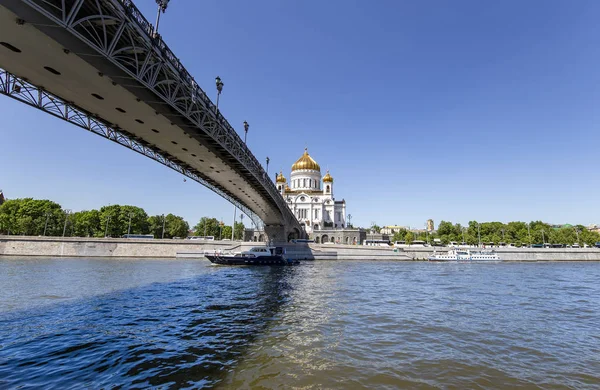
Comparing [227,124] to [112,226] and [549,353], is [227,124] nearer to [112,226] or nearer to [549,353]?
[549,353]

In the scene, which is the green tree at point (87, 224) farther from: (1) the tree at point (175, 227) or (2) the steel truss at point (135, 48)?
(2) the steel truss at point (135, 48)

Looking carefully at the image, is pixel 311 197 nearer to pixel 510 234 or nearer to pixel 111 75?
pixel 510 234

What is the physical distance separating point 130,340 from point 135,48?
1041 cm

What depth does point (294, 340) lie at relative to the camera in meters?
9.95

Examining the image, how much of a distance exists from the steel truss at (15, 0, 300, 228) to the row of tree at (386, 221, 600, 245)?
80751 millimetres

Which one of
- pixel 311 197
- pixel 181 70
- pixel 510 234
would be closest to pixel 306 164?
pixel 311 197

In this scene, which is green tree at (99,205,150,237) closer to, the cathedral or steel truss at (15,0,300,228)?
the cathedral

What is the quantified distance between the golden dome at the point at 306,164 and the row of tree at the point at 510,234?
1409 inches

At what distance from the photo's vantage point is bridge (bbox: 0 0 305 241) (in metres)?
9.17

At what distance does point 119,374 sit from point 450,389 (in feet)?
25.7

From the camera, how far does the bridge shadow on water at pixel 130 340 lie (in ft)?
23.5

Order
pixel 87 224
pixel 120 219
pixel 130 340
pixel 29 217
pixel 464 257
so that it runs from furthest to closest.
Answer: pixel 120 219 < pixel 87 224 < pixel 29 217 < pixel 464 257 < pixel 130 340

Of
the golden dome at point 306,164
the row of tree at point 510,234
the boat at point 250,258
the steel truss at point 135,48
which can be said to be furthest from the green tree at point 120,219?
the row of tree at point 510,234

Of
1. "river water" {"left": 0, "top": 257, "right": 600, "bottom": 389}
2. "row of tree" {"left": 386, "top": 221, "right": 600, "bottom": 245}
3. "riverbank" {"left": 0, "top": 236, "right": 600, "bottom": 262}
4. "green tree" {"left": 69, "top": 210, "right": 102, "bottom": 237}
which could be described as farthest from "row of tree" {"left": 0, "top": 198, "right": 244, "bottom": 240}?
"row of tree" {"left": 386, "top": 221, "right": 600, "bottom": 245}
